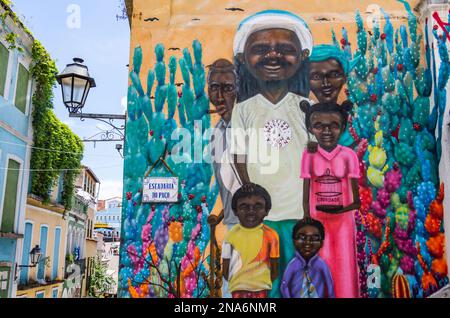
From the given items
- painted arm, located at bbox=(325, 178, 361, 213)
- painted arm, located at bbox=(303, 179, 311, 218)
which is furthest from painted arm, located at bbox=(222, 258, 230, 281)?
painted arm, located at bbox=(325, 178, 361, 213)

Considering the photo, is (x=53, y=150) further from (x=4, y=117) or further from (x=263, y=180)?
(x=263, y=180)

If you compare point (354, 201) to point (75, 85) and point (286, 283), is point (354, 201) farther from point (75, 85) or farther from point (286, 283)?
point (75, 85)

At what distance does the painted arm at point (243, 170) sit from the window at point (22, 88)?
20.0 ft

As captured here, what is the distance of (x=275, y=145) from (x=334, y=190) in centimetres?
112

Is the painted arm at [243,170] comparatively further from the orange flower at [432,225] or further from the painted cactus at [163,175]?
the orange flower at [432,225]

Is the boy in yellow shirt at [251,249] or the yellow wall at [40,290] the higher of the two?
the boy in yellow shirt at [251,249]

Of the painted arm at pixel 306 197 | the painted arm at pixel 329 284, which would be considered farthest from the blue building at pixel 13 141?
the painted arm at pixel 329 284

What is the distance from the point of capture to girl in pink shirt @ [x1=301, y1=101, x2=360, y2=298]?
6.11m

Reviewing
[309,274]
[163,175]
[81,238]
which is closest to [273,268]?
[309,274]

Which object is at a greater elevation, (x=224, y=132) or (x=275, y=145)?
(x=224, y=132)

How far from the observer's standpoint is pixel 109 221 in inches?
1893

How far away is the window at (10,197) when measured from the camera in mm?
9266

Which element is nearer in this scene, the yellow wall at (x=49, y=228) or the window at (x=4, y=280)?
the window at (x=4, y=280)
